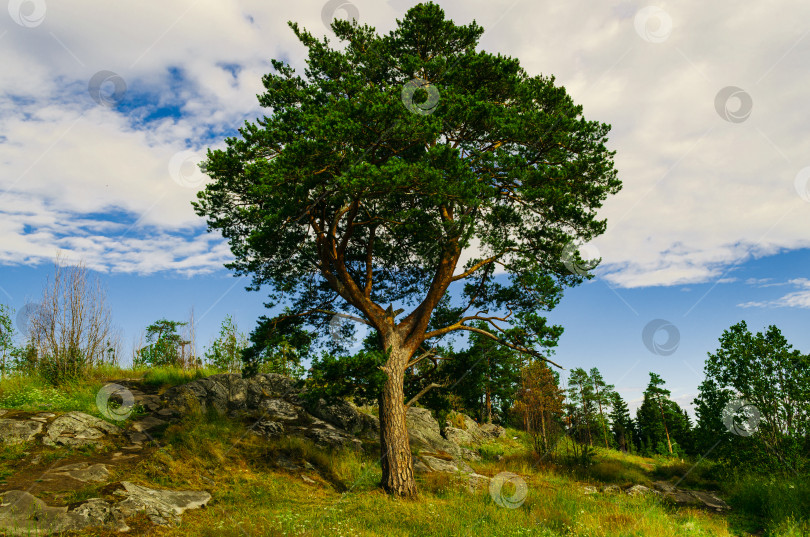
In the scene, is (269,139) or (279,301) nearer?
(269,139)

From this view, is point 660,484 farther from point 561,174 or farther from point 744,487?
point 561,174

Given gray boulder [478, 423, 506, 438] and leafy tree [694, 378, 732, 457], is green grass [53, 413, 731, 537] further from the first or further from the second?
gray boulder [478, 423, 506, 438]

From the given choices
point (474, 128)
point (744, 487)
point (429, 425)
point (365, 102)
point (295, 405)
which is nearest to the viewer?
point (365, 102)

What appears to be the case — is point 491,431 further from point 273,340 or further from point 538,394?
point 273,340

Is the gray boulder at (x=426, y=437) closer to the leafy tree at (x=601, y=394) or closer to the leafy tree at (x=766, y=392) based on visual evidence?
the leafy tree at (x=766, y=392)

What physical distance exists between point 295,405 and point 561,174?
585 inches

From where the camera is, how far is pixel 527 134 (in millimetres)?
11711

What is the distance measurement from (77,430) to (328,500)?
7.54 metres

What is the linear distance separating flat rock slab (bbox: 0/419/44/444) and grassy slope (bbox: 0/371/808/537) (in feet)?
2.73

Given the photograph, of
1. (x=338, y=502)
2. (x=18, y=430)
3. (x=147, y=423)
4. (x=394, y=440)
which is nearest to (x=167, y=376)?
(x=147, y=423)

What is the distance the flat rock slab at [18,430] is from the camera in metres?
10.1

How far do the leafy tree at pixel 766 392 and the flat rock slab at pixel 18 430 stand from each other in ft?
71.8

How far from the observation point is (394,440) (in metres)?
11.1

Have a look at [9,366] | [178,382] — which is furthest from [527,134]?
[9,366]
